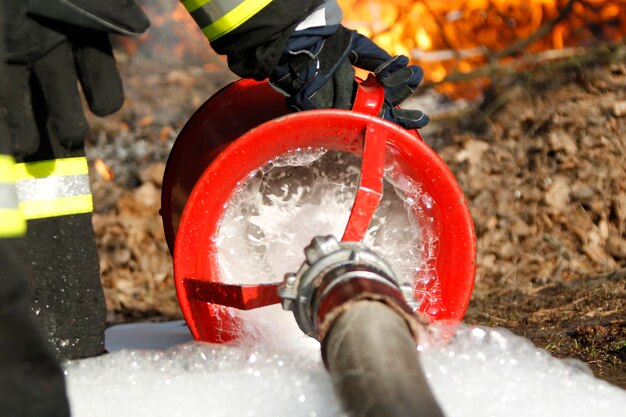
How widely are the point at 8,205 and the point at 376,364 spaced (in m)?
0.68

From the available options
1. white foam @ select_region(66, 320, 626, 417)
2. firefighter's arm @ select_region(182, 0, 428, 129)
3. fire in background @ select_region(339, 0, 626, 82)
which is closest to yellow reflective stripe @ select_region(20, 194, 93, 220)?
white foam @ select_region(66, 320, 626, 417)

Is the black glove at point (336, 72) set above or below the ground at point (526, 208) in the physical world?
above

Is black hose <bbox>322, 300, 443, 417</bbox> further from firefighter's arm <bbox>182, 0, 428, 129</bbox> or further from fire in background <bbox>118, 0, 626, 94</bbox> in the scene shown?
fire in background <bbox>118, 0, 626, 94</bbox>

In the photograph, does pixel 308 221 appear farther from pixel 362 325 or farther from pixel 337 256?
pixel 362 325

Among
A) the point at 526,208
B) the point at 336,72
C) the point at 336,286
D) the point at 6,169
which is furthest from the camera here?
the point at 526,208

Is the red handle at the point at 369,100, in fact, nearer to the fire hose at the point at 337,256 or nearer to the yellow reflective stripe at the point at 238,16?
the fire hose at the point at 337,256

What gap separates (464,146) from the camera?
4.07m

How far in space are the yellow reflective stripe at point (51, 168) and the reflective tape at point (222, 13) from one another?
17.5 inches

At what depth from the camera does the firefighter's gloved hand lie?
1870 millimetres

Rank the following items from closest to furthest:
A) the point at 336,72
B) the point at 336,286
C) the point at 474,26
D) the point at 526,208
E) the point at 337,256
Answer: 1. the point at 336,286
2. the point at 337,256
3. the point at 336,72
4. the point at 526,208
5. the point at 474,26

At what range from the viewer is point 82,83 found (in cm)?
207


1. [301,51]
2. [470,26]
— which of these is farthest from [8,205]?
[470,26]

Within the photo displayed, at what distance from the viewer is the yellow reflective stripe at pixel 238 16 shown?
199cm

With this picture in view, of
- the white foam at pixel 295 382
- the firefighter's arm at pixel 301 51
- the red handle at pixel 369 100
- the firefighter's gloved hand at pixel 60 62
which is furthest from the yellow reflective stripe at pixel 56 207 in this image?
the red handle at pixel 369 100
